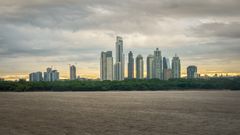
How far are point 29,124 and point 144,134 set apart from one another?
18074mm

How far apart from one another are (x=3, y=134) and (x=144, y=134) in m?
16.0

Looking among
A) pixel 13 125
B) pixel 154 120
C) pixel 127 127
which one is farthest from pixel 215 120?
pixel 13 125

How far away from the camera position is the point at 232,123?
55.4 metres

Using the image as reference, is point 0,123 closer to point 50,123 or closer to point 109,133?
point 50,123

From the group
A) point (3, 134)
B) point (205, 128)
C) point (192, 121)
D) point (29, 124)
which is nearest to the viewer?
point (3, 134)

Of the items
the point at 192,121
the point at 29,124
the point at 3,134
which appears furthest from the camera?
the point at 192,121

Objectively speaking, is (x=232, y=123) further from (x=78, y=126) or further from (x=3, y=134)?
(x=3, y=134)

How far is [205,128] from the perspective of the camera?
50312 millimetres

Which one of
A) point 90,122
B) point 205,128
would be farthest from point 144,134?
point 90,122

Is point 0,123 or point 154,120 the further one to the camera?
point 154,120

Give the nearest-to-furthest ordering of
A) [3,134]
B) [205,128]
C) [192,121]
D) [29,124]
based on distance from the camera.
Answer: [3,134] → [205,128] → [29,124] → [192,121]

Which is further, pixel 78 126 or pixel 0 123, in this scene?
pixel 0 123

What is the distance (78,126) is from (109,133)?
7.49 meters

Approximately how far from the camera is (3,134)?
44.2m
